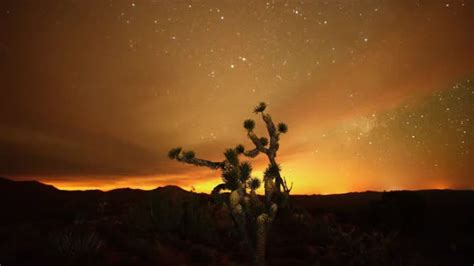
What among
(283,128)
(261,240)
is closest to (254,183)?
(261,240)

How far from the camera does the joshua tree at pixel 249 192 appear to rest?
9501 millimetres

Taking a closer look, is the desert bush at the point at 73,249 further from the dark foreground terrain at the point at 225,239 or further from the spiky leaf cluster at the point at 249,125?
the spiky leaf cluster at the point at 249,125

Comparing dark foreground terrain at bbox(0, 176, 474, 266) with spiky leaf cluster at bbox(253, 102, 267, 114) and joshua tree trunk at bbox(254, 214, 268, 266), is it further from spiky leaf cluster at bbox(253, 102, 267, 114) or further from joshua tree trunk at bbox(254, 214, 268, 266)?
spiky leaf cluster at bbox(253, 102, 267, 114)

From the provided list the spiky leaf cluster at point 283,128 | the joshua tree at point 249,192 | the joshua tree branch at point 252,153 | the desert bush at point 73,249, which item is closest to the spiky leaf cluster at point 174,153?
the joshua tree at point 249,192

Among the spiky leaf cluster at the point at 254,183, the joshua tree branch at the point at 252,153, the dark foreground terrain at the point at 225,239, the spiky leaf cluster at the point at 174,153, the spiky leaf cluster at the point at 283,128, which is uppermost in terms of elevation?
the spiky leaf cluster at the point at 283,128

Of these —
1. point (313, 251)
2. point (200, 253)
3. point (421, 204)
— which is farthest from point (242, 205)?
point (421, 204)

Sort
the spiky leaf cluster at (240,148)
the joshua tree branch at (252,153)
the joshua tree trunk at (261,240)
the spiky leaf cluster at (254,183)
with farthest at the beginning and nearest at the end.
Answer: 1. the joshua tree branch at (252,153)
2. the spiky leaf cluster at (240,148)
3. the spiky leaf cluster at (254,183)
4. the joshua tree trunk at (261,240)

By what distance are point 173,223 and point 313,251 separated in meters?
4.84

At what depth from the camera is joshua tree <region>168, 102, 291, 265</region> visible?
950 cm

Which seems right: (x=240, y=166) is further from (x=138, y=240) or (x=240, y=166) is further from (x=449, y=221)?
(x=449, y=221)

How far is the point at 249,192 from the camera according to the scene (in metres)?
11.1

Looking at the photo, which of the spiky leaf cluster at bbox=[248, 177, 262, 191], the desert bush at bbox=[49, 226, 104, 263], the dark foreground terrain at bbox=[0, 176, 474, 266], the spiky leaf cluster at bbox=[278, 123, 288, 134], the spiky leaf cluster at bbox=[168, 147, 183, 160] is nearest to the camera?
the desert bush at bbox=[49, 226, 104, 263]

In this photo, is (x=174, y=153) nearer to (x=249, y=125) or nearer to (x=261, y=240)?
(x=249, y=125)

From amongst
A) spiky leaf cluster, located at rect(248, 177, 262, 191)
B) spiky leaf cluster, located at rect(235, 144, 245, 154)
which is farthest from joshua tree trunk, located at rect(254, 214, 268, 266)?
spiky leaf cluster, located at rect(235, 144, 245, 154)
